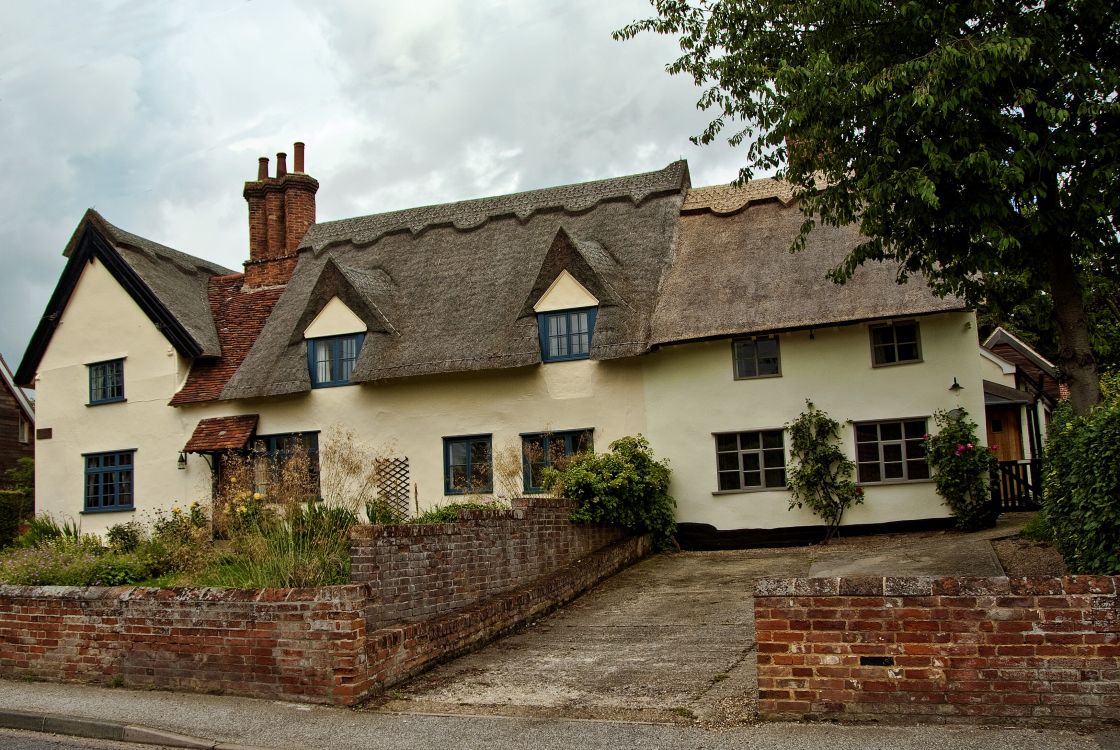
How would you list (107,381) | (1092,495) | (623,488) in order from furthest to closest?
(107,381) < (623,488) < (1092,495)

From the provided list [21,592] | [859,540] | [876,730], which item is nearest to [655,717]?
[876,730]

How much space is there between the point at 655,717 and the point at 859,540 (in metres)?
10.9

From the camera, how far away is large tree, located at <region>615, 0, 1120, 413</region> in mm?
11047

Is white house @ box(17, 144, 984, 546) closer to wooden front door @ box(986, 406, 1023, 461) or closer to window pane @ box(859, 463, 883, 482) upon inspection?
window pane @ box(859, 463, 883, 482)

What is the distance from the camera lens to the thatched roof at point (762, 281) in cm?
1761

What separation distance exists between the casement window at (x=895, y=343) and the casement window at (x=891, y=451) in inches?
45.9

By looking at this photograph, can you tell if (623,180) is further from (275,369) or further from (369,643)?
(369,643)

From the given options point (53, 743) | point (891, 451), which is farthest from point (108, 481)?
point (891, 451)

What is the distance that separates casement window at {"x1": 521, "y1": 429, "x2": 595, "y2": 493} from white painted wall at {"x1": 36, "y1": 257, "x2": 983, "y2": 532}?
0.20 meters

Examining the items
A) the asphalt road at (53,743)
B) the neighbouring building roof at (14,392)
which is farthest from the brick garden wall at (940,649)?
the neighbouring building roof at (14,392)

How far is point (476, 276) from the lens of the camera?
21.8 meters

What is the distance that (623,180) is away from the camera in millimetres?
23078

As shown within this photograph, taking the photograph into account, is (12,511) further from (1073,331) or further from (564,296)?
→ (1073,331)

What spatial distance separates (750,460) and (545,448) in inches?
161
